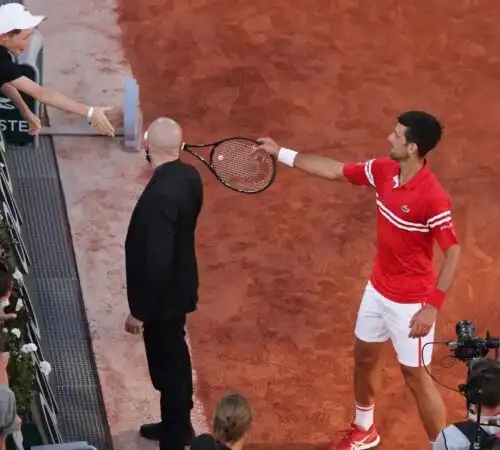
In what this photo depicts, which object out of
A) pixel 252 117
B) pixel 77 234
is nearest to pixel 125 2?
pixel 252 117

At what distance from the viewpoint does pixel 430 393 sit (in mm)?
6543

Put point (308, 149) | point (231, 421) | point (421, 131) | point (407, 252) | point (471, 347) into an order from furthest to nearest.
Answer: point (308, 149), point (407, 252), point (421, 131), point (471, 347), point (231, 421)

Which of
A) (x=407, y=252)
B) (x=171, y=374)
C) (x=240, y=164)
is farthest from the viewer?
(x=240, y=164)

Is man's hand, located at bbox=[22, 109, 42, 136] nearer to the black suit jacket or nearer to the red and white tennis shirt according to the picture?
the black suit jacket

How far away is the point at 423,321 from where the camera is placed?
20.3 feet

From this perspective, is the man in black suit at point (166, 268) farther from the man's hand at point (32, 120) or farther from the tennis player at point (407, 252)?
the man's hand at point (32, 120)

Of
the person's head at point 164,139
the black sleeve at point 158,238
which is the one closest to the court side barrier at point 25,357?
the black sleeve at point 158,238

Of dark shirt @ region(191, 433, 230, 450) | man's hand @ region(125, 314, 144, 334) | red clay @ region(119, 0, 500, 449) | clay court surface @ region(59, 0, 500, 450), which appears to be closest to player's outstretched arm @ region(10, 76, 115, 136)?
man's hand @ region(125, 314, 144, 334)

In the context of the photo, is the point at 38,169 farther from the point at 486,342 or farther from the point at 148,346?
the point at 486,342

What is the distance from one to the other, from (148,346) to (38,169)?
3392mm

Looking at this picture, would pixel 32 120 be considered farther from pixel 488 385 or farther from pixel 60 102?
pixel 488 385

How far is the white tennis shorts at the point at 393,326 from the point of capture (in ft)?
21.2

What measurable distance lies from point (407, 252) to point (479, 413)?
1.78 meters

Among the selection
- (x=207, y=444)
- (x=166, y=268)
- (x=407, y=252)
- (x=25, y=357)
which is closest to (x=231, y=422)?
(x=207, y=444)
